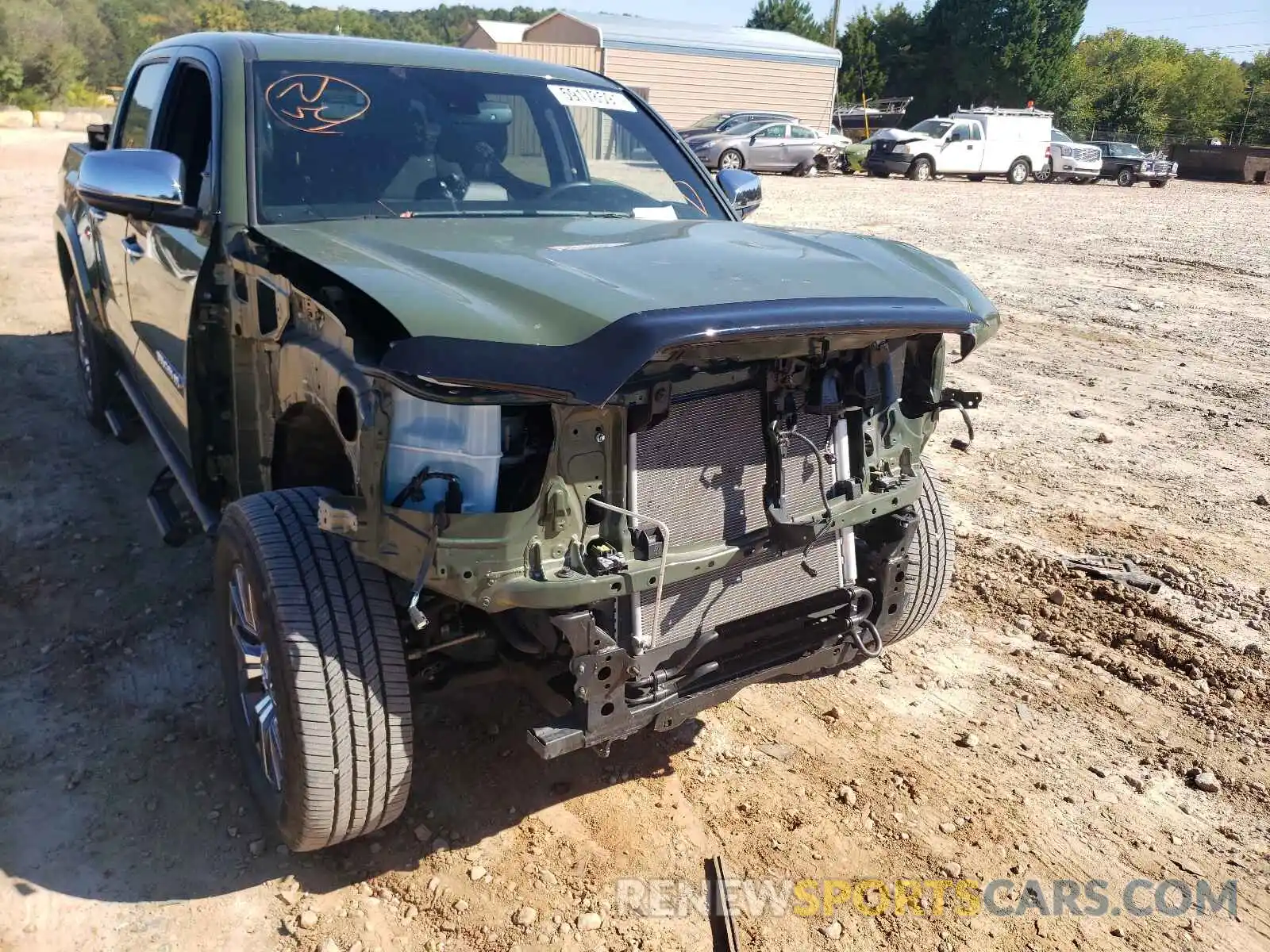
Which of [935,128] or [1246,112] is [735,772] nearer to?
[935,128]

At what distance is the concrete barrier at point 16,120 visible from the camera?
29.3 meters

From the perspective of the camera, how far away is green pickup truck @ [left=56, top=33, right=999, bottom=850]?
214 centimetres

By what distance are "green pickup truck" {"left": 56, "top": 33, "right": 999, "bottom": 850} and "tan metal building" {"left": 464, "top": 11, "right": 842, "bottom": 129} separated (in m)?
31.1

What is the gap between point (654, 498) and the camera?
238 cm

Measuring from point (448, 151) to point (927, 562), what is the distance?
212 cm

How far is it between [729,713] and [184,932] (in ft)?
5.71

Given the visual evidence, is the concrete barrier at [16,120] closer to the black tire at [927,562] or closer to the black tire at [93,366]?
the black tire at [93,366]

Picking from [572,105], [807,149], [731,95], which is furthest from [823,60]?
[572,105]

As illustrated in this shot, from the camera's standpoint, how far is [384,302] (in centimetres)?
215

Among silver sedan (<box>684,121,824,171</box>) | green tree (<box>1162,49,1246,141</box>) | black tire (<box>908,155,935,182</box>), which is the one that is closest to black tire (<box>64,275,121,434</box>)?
silver sedan (<box>684,121,824,171</box>)

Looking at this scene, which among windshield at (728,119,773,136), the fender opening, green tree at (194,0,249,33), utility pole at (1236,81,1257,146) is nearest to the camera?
the fender opening

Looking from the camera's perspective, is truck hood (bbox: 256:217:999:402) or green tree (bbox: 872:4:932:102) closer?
truck hood (bbox: 256:217:999:402)

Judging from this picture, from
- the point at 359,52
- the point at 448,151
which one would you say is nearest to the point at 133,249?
the point at 359,52

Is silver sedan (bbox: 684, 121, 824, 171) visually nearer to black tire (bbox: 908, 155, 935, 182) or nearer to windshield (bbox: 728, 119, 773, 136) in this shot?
windshield (bbox: 728, 119, 773, 136)
